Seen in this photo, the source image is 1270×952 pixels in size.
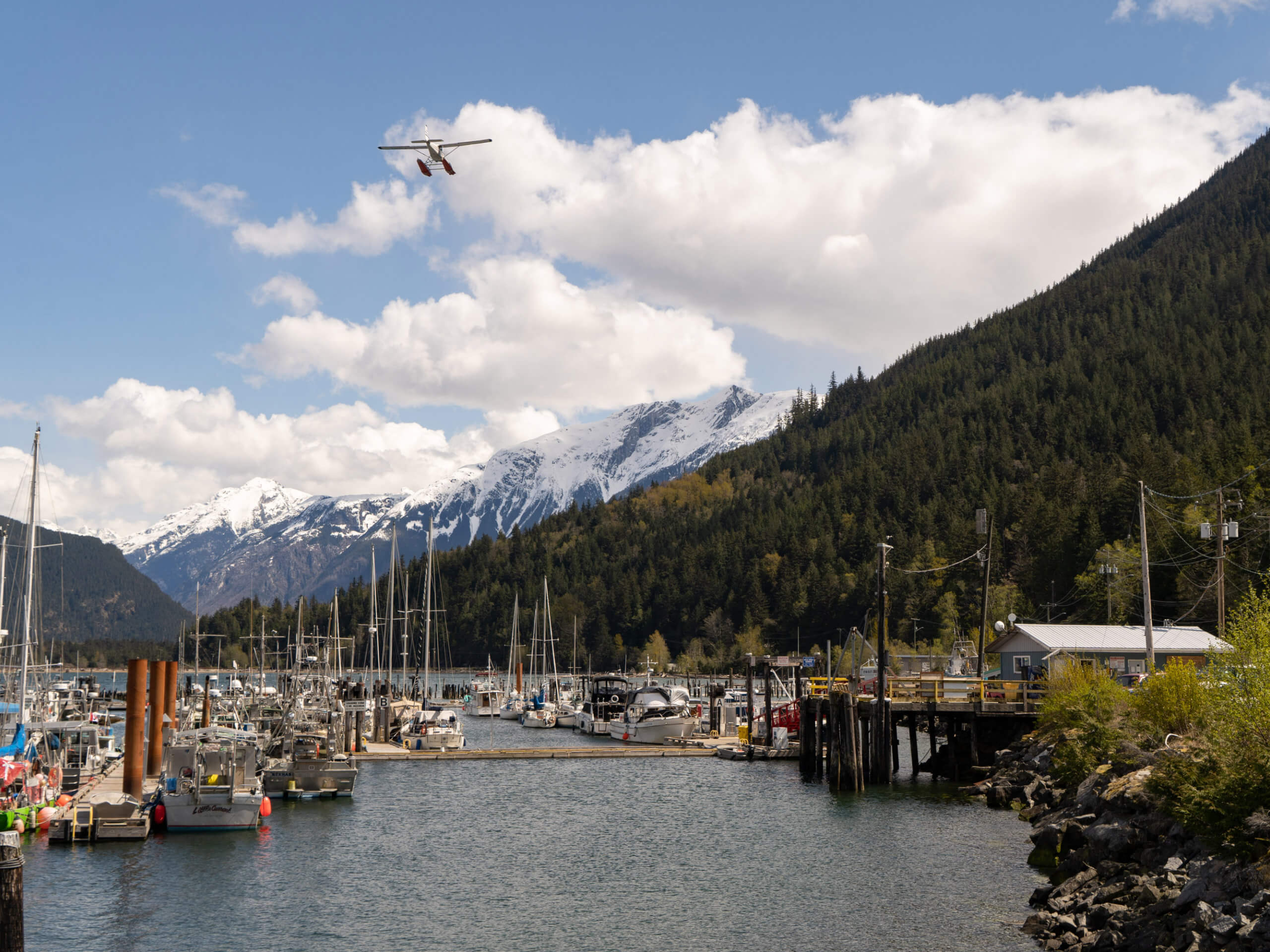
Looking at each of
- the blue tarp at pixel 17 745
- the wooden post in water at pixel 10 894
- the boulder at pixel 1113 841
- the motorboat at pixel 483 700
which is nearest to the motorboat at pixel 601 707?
the motorboat at pixel 483 700

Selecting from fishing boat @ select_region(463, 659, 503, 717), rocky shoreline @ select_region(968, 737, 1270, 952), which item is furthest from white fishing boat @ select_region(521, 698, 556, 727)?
rocky shoreline @ select_region(968, 737, 1270, 952)

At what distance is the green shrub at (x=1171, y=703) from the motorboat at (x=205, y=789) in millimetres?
33663

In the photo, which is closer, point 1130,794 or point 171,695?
point 1130,794

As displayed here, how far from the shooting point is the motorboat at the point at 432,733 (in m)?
75.9

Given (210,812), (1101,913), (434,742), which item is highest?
Result: (1101,913)

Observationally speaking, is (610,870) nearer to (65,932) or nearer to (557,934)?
(557,934)

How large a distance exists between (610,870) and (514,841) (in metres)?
6.74

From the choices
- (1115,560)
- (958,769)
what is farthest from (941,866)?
(1115,560)

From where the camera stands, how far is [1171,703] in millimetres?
37312

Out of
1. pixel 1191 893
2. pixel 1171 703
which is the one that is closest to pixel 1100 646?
pixel 1171 703

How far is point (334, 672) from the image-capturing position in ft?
417

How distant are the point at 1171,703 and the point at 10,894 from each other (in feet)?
111

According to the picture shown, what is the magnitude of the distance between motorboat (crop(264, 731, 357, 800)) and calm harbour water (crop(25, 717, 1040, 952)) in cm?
75

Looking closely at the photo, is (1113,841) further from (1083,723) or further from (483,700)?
(483,700)
